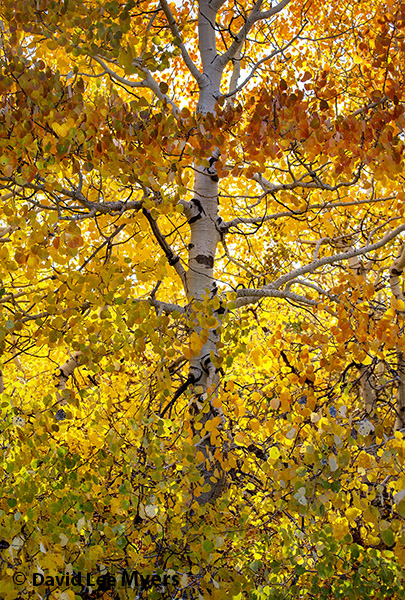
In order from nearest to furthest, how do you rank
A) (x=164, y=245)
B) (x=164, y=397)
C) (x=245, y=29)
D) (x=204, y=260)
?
(x=164, y=397), (x=164, y=245), (x=204, y=260), (x=245, y=29)

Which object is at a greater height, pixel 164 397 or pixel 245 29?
pixel 245 29

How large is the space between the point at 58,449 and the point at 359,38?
766 centimetres

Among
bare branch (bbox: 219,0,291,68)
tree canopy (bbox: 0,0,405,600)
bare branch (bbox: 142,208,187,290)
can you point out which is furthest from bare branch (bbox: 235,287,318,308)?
bare branch (bbox: 219,0,291,68)

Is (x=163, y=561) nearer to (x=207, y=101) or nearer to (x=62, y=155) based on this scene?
(x=62, y=155)

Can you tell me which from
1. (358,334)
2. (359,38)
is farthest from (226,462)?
(359,38)

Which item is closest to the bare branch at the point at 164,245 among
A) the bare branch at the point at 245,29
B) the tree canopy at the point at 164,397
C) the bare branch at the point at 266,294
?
the tree canopy at the point at 164,397

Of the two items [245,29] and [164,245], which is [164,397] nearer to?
[164,245]

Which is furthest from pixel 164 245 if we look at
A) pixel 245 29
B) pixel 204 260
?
pixel 245 29

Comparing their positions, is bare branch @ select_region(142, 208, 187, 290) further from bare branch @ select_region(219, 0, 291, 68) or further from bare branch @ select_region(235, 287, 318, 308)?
bare branch @ select_region(219, 0, 291, 68)

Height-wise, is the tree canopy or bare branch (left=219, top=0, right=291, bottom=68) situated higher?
bare branch (left=219, top=0, right=291, bottom=68)

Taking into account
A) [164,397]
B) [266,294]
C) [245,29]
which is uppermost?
[245,29]

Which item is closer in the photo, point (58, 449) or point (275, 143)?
point (58, 449)

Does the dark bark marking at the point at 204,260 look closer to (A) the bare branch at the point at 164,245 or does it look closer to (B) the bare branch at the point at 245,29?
(A) the bare branch at the point at 164,245

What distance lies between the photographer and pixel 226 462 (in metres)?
3.16
